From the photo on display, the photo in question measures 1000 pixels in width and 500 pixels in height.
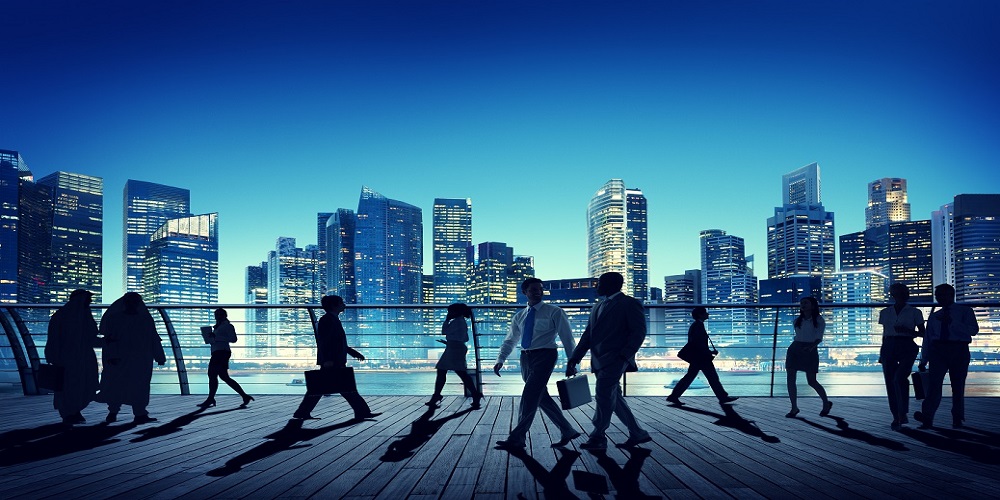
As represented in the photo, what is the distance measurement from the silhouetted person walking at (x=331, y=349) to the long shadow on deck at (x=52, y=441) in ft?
6.30

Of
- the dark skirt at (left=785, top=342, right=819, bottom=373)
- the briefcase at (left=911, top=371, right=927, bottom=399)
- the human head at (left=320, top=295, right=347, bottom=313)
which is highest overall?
the human head at (left=320, top=295, right=347, bottom=313)

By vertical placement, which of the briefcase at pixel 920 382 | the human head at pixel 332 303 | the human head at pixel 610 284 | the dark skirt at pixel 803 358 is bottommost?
the briefcase at pixel 920 382

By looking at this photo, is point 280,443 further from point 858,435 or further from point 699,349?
point 699,349

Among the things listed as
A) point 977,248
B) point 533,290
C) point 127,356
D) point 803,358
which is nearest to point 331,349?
point 127,356

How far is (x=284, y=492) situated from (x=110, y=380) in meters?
5.13

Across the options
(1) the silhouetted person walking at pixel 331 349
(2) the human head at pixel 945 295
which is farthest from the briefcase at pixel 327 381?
(2) the human head at pixel 945 295

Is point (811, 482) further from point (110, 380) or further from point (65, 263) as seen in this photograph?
point (65, 263)

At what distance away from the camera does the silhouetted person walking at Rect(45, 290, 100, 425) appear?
812 centimetres

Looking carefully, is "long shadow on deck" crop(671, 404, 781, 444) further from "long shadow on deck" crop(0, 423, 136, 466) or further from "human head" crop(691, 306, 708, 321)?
"long shadow on deck" crop(0, 423, 136, 466)

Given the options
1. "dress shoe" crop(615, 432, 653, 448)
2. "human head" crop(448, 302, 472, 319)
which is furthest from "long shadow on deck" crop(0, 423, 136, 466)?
"dress shoe" crop(615, 432, 653, 448)

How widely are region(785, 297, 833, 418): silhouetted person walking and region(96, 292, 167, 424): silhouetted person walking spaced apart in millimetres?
7833

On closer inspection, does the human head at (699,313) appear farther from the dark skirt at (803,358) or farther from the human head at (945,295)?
the human head at (945,295)

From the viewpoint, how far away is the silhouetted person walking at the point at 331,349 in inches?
325

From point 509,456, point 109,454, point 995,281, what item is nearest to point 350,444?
point 509,456
